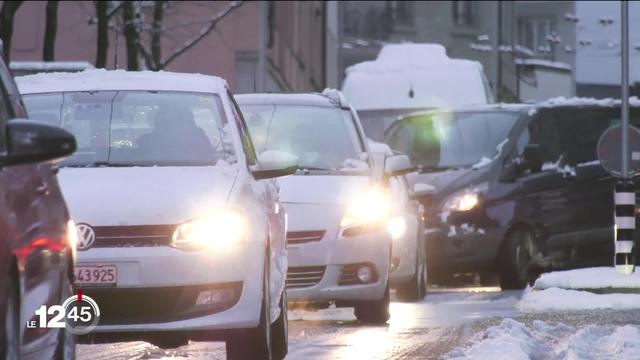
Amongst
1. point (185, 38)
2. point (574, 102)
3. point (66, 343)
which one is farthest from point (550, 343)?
point (185, 38)

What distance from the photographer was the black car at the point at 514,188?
22.1 meters

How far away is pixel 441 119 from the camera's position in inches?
921

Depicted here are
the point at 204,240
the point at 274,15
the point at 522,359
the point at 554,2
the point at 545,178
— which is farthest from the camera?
the point at 554,2

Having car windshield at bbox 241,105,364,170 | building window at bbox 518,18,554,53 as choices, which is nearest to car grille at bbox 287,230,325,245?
car windshield at bbox 241,105,364,170

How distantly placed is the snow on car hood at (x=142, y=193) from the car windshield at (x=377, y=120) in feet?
55.0

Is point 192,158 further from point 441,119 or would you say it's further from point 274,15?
point 274,15

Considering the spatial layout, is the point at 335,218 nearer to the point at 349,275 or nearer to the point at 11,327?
the point at 349,275

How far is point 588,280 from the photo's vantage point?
18484 mm

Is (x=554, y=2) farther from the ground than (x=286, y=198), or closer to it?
closer to it

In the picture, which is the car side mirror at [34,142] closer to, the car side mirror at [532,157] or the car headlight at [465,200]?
the car headlight at [465,200]

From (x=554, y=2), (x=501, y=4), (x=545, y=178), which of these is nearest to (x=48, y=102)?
(x=545, y=178)

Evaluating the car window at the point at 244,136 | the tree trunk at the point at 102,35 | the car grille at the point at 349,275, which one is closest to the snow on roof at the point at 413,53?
the tree trunk at the point at 102,35

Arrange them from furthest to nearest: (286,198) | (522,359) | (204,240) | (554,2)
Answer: (554,2)
(286,198)
(522,359)
(204,240)

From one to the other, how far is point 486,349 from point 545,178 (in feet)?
35.9
